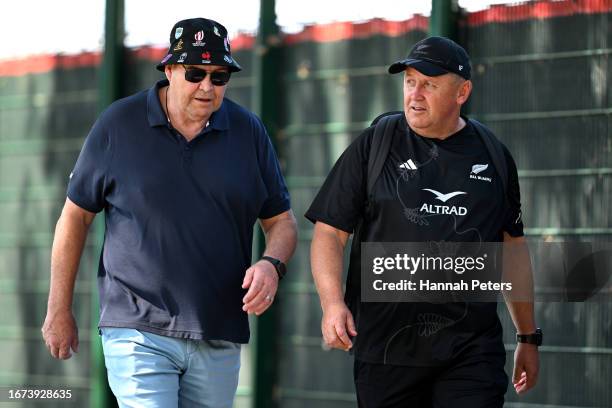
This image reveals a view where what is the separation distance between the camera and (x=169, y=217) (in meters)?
5.23

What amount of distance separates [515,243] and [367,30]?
296 cm

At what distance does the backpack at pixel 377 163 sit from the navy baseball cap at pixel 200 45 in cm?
68

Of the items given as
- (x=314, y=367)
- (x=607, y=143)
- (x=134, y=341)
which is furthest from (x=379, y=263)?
(x=314, y=367)

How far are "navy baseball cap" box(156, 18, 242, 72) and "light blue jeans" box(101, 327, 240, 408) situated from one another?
3.85ft

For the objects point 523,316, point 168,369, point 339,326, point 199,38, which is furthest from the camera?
point 523,316

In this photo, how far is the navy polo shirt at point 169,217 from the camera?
5.22 metres

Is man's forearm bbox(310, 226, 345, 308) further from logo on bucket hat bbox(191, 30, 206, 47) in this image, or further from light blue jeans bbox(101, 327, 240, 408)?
logo on bucket hat bbox(191, 30, 206, 47)

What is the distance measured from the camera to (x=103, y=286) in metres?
5.41

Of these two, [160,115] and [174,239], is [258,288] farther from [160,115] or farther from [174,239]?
[160,115]

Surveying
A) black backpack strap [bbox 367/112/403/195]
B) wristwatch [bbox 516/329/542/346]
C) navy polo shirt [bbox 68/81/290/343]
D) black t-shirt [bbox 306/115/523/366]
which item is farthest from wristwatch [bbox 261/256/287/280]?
wristwatch [bbox 516/329/542/346]

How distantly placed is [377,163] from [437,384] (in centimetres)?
97

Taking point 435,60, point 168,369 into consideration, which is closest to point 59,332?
point 168,369

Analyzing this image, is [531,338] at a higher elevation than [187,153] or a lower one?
lower

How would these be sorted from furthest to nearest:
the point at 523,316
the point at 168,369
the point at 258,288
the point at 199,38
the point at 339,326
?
the point at 523,316 → the point at 199,38 → the point at 168,369 → the point at 258,288 → the point at 339,326
